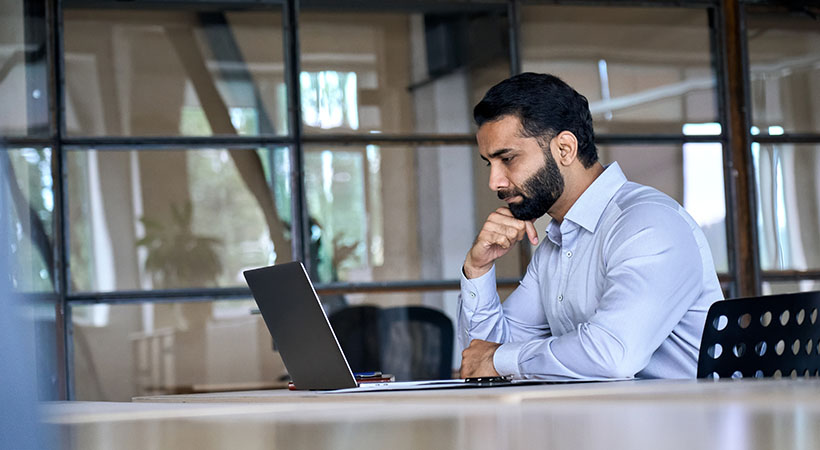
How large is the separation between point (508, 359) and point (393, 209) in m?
3.20

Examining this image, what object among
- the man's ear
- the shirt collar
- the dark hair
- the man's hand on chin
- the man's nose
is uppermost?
the dark hair

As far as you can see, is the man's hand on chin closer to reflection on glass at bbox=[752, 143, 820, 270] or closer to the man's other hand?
the man's other hand

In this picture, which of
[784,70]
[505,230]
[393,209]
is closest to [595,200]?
[505,230]

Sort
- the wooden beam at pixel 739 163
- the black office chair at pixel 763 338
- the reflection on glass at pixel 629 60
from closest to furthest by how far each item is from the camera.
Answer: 1. the black office chair at pixel 763 338
2. the reflection on glass at pixel 629 60
3. the wooden beam at pixel 739 163

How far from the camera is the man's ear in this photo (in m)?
2.57

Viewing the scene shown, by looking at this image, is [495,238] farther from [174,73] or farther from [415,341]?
[174,73]

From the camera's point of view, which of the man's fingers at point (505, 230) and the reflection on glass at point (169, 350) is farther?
the reflection on glass at point (169, 350)

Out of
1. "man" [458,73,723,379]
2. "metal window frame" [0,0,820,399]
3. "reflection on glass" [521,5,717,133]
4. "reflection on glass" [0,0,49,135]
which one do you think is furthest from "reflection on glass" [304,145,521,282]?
"man" [458,73,723,379]

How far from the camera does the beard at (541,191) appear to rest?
2547 millimetres

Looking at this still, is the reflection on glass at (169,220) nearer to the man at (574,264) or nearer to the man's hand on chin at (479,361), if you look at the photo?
the man at (574,264)

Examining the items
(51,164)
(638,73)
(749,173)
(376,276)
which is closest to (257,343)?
(376,276)

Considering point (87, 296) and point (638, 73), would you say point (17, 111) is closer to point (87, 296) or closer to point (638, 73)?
point (87, 296)

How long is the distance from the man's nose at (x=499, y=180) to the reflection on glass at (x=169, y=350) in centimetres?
264

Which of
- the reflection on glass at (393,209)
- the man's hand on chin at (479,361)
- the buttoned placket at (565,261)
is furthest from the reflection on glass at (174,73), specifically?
the man's hand on chin at (479,361)
